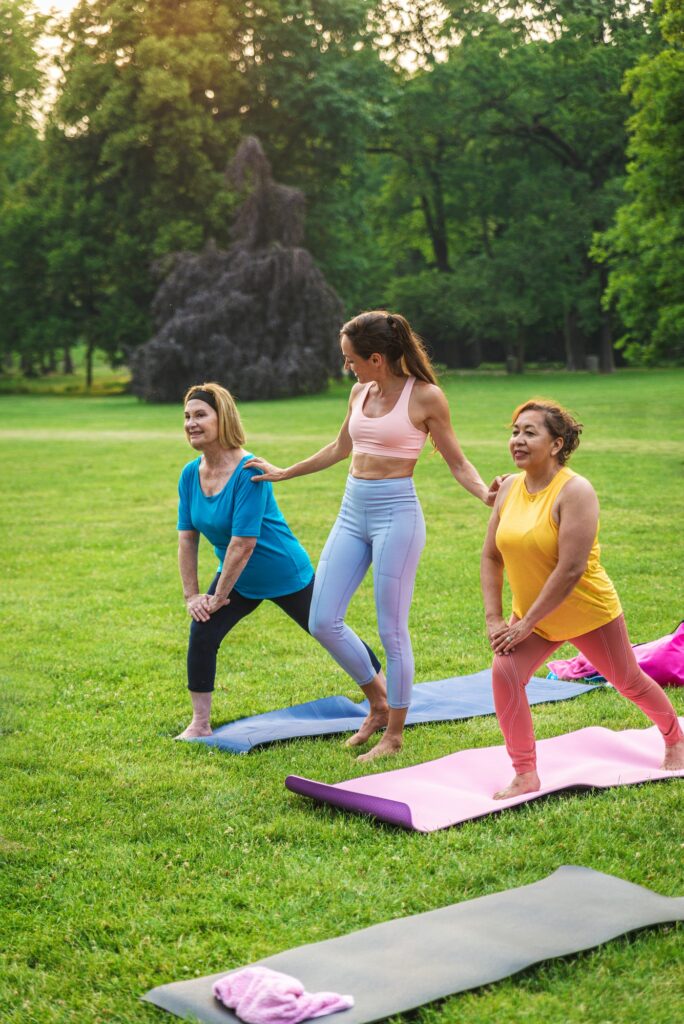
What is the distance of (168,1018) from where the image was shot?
3.32 m

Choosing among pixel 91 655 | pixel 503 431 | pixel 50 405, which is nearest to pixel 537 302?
pixel 50 405

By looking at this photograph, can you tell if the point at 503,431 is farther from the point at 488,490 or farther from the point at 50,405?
the point at 50,405

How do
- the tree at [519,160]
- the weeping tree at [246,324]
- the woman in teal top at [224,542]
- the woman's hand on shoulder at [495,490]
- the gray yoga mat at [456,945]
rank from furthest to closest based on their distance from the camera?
the tree at [519,160] → the weeping tree at [246,324] → the woman in teal top at [224,542] → the woman's hand on shoulder at [495,490] → the gray yoga mat at [456,945]

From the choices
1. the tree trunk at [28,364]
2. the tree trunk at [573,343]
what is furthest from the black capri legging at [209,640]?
the tree trunk at [28,364]

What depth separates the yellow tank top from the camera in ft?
15.5

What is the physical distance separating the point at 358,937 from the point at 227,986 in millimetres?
521

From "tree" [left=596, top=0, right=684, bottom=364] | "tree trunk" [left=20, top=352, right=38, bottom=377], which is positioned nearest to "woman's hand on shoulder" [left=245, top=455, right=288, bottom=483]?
"tree" [left=596, top=0, right=684, bottom=364]

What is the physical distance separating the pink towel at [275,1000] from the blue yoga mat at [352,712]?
252cm

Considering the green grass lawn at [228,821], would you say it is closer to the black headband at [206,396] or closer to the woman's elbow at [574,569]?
the woman's elbow at [574,569]

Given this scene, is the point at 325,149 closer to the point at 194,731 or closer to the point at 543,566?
the point at 194,731

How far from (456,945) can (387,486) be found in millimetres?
2451

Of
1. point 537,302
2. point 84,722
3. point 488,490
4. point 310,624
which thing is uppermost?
point 537,302

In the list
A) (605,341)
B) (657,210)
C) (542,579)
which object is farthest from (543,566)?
(605,341)

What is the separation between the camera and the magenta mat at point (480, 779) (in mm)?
4801
